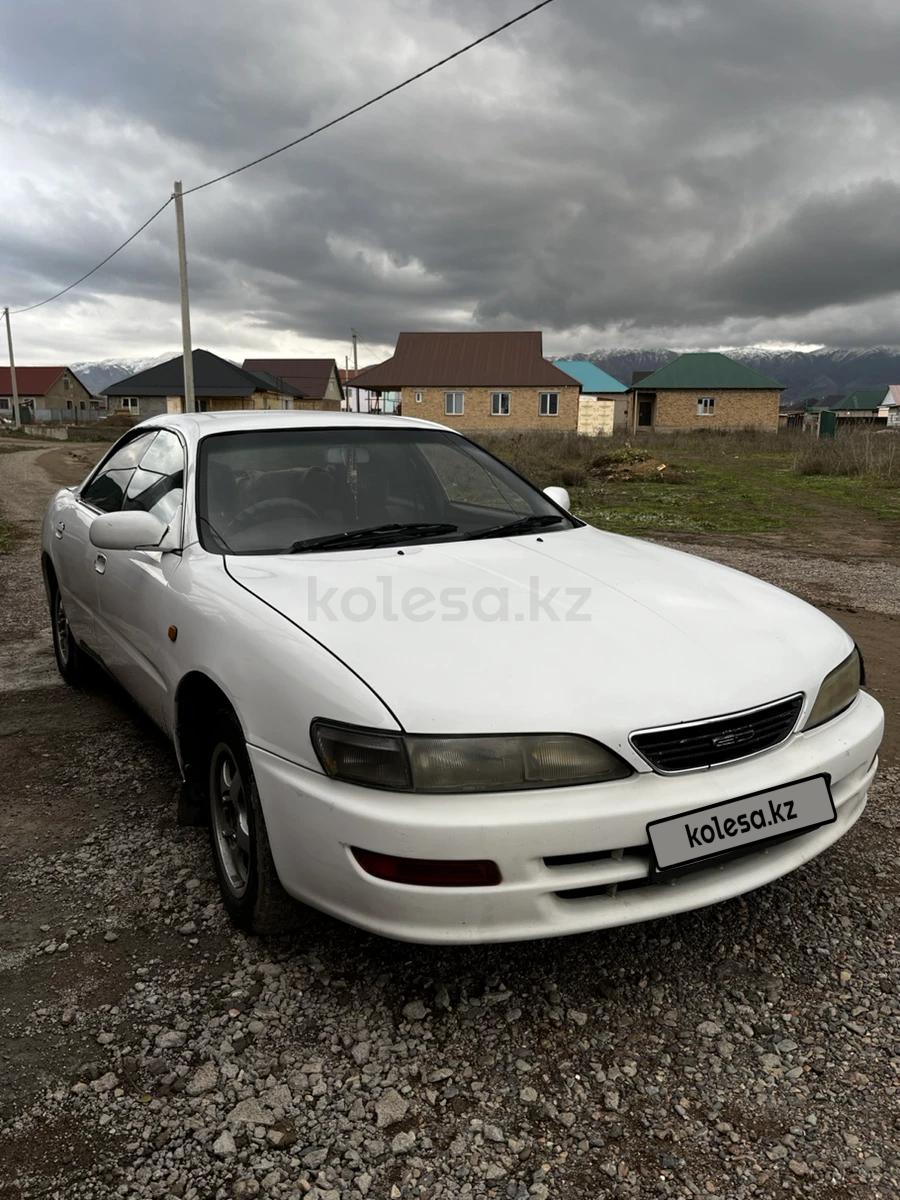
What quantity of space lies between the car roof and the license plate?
2.20 meters

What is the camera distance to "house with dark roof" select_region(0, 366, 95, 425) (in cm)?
8525

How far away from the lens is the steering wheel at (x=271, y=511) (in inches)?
112

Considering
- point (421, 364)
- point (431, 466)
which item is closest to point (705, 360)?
point (421, 364)

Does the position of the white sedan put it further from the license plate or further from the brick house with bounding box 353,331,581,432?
the brick house with bounding box 353,331,581,432

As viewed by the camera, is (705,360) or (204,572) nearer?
(204,572)

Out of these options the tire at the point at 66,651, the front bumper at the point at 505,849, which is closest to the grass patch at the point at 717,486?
the tire at the point at 66,651

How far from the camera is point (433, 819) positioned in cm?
178

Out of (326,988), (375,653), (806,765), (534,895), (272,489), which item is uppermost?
(272,489)

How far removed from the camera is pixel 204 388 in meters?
53.0

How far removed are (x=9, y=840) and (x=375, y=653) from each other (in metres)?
1.82

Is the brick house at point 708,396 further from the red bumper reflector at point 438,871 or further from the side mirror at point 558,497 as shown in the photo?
the red bumper reflector at point 438,871

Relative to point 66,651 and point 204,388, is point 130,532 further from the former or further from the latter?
point 204,388

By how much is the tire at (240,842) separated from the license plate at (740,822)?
99 cm

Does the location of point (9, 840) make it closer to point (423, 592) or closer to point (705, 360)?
point (423, 592)
